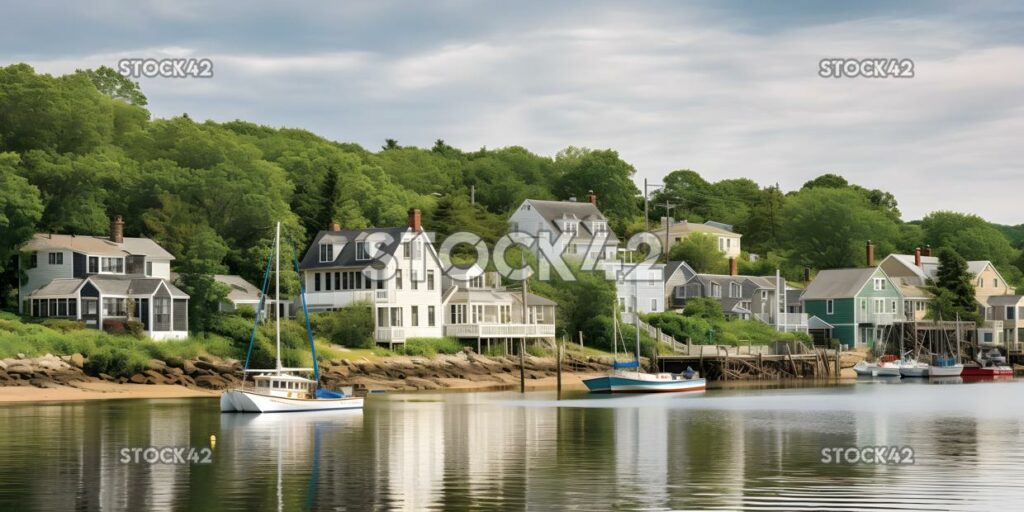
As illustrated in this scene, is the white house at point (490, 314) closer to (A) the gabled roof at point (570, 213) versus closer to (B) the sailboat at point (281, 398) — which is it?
(B) the sailboat at point (281, 398)

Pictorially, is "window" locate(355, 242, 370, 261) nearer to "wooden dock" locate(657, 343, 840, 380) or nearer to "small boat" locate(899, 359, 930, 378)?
"wooden dock" locate(657, 343, 840, 380)

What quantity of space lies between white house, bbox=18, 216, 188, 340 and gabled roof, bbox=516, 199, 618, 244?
5292 centimetres

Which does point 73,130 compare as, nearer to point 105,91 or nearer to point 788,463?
point 105,91

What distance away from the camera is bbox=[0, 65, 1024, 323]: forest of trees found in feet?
314

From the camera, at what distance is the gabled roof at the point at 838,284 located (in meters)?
126

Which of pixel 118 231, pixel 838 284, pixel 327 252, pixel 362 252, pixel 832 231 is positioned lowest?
pixel 838 284

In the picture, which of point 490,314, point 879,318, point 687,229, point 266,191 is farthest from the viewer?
point 687,229

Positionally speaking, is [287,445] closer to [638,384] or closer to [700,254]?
[638,384]

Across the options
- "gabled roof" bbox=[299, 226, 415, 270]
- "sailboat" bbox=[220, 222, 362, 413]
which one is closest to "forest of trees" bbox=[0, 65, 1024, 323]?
"gabled roof" bbox=[299, 226, 415, 270]

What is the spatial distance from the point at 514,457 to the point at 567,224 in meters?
95.6

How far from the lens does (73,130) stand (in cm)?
10212

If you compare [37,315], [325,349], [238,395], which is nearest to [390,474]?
[238,395]

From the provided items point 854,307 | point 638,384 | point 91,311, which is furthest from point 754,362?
point 91,311

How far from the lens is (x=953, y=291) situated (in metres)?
133
